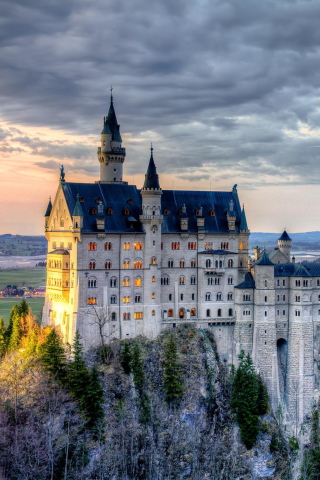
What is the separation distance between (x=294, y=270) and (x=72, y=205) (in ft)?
121

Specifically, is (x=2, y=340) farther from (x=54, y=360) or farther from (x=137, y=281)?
(x=137, y=281)

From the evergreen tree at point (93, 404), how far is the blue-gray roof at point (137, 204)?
22.8 metres

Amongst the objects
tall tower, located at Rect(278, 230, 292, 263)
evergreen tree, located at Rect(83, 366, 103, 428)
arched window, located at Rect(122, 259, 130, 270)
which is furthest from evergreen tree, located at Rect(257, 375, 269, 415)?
arched window, located at Rect(122, 259, 130, 270)

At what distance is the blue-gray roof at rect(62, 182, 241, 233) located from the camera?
101188 millimetres

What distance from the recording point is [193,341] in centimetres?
10338

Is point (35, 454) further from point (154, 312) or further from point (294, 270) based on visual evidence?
point (294, 270)

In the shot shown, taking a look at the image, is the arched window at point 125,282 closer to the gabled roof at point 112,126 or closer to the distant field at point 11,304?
the gabled roof at point 112,126

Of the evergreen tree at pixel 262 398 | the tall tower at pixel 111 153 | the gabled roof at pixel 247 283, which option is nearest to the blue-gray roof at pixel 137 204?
the tall tower at pixel 111 153

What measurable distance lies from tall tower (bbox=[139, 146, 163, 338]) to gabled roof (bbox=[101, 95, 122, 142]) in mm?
11927

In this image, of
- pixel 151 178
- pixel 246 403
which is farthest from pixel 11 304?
pixel 246 403

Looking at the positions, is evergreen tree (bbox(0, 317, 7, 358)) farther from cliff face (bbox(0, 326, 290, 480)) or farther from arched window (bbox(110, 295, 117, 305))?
arched window (bbox(110, 295, 117, 305))

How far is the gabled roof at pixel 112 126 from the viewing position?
111 metres

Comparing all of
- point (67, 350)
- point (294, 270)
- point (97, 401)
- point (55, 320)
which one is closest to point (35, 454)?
point (97, 401)

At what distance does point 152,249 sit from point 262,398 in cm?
2775
